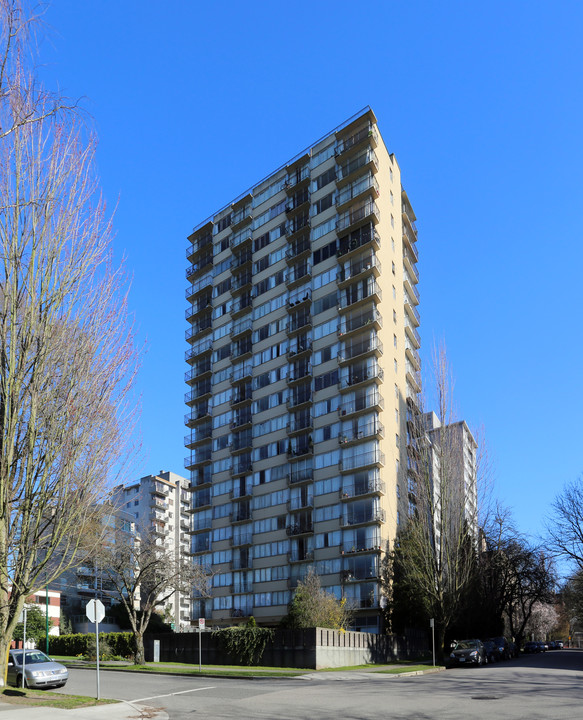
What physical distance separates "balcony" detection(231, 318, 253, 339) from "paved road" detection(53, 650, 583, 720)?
4576cm

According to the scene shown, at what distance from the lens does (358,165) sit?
67.5 meters

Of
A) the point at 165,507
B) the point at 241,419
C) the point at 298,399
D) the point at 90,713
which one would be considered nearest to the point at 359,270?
the point at 298,399

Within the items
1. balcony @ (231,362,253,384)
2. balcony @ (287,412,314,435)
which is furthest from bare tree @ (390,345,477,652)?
balcony @ (231,362,253,384)

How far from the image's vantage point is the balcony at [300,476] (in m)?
64.5

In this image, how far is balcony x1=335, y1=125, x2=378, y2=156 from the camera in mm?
66562

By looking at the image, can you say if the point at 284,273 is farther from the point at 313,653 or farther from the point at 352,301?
the point at 313,653

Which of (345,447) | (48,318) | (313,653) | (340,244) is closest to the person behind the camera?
(48,318)

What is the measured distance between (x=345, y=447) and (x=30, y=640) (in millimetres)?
41311

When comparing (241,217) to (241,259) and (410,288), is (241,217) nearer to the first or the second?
(241,259)

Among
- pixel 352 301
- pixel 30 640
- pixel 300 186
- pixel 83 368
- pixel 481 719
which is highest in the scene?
pixel 300 186

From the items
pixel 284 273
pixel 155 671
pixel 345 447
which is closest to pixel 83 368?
pixel 155 671

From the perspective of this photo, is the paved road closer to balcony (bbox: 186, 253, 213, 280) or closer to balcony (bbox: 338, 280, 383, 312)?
balcony (bbox: 338, 280, 383, 312)

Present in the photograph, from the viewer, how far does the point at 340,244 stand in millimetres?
67500

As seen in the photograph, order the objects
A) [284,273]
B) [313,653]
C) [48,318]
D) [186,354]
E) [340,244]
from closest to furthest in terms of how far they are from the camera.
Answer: [48,318] < [313,653] < [340,244] < [284,273] < [186,354]
